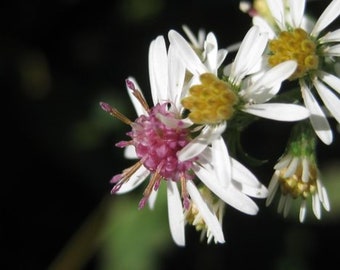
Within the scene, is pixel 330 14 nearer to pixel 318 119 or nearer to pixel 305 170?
pixel 318 119

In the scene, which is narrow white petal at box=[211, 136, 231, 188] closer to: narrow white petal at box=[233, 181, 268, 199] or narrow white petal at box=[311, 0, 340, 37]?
narrow white petal at box=[233, 181, 268, 199]

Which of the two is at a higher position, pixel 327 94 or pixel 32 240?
pixel 327 94

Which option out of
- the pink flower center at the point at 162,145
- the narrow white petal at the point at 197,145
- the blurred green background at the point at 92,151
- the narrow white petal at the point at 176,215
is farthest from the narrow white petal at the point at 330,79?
the blurred green background at the point at 92,151

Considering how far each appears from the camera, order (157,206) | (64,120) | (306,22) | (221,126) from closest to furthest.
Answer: (221,126) < (306,22) < (157,206) < (64,120)

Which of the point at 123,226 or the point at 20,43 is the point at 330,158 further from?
the point at 20,43

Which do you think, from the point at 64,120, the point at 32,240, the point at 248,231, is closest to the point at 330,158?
the point at 248,231

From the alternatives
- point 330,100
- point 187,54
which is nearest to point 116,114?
point 187,54

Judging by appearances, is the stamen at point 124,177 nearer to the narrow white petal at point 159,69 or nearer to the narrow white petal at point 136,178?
the narrow white petal at point 136,178
